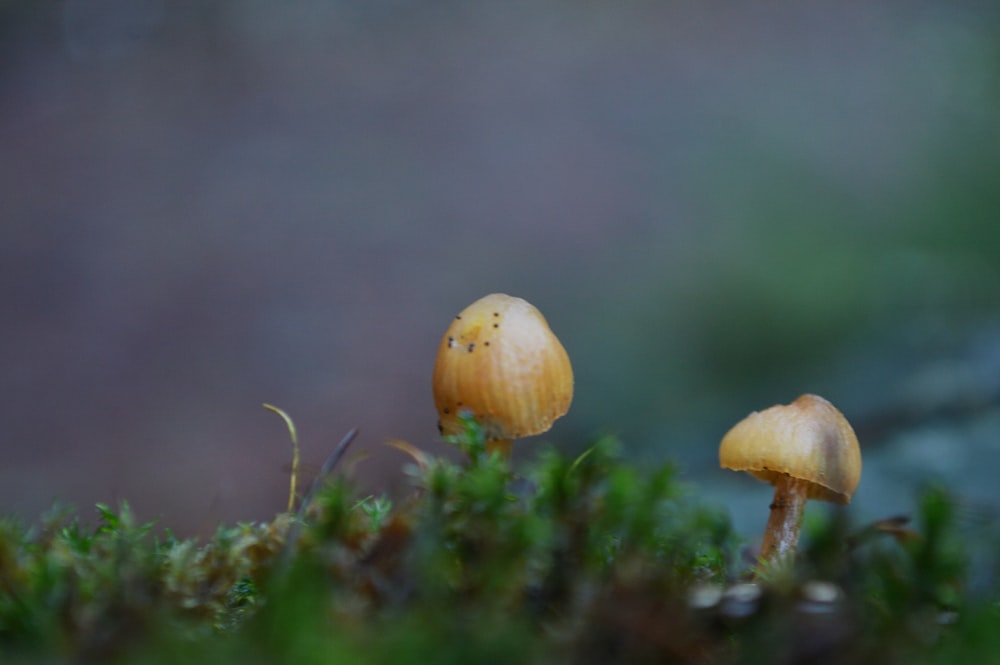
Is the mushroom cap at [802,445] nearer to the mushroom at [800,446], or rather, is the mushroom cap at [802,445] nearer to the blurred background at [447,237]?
the mushroom at [800,446]

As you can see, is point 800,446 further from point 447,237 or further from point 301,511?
point 447,237

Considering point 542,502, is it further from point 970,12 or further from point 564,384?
point 970,12

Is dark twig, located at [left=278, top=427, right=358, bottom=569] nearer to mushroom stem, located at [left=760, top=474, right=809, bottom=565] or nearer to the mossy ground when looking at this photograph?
the mossy ground

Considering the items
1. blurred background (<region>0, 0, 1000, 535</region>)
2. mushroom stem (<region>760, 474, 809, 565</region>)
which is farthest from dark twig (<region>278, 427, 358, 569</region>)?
blurred background (<region>0, 0, 1000, 535</region>)

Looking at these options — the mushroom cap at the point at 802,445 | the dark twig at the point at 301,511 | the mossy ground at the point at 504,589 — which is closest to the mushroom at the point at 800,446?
the mushroom cap at the point at 802,445

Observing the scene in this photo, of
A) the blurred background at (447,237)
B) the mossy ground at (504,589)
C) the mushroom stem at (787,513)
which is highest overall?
the blurred background at (447,237)

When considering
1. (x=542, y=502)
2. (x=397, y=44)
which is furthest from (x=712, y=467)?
(x=397, y=44)
